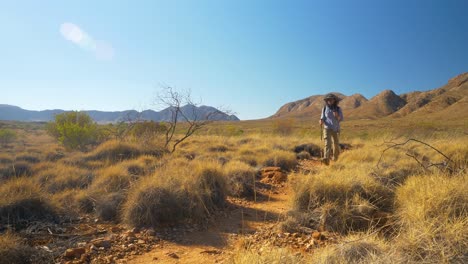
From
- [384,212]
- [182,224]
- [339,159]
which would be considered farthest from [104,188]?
[339,159]

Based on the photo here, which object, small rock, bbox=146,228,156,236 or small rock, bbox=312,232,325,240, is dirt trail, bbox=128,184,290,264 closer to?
small rock, bbox=146,228,156,236

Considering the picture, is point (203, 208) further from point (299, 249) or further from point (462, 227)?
point (462, 227)

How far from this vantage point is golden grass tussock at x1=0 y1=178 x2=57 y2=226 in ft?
14.5

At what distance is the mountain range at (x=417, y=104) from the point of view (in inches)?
2667

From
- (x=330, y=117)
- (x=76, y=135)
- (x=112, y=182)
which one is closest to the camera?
(x=112, y=182)

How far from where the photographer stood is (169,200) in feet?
14.5

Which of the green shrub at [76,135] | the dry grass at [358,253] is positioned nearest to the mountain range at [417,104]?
the green shrub at [76,135]

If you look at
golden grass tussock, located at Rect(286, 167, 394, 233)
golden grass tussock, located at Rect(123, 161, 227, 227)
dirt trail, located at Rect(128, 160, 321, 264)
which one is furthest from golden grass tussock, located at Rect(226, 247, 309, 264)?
golden grass tussock, located at Rect(123, 161, 227, 227)

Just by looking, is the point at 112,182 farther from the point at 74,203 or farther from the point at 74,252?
the point at 74,252

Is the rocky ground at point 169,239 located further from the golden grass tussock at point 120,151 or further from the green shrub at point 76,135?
the green shrub at point 76,135

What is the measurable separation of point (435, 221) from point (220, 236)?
8.43ft

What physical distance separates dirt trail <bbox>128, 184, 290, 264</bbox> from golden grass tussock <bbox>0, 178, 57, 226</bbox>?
7.91ft

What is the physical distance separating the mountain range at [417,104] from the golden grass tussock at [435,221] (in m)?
68.0

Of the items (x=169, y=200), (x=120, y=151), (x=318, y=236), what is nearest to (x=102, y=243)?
(x=169, y=200)
